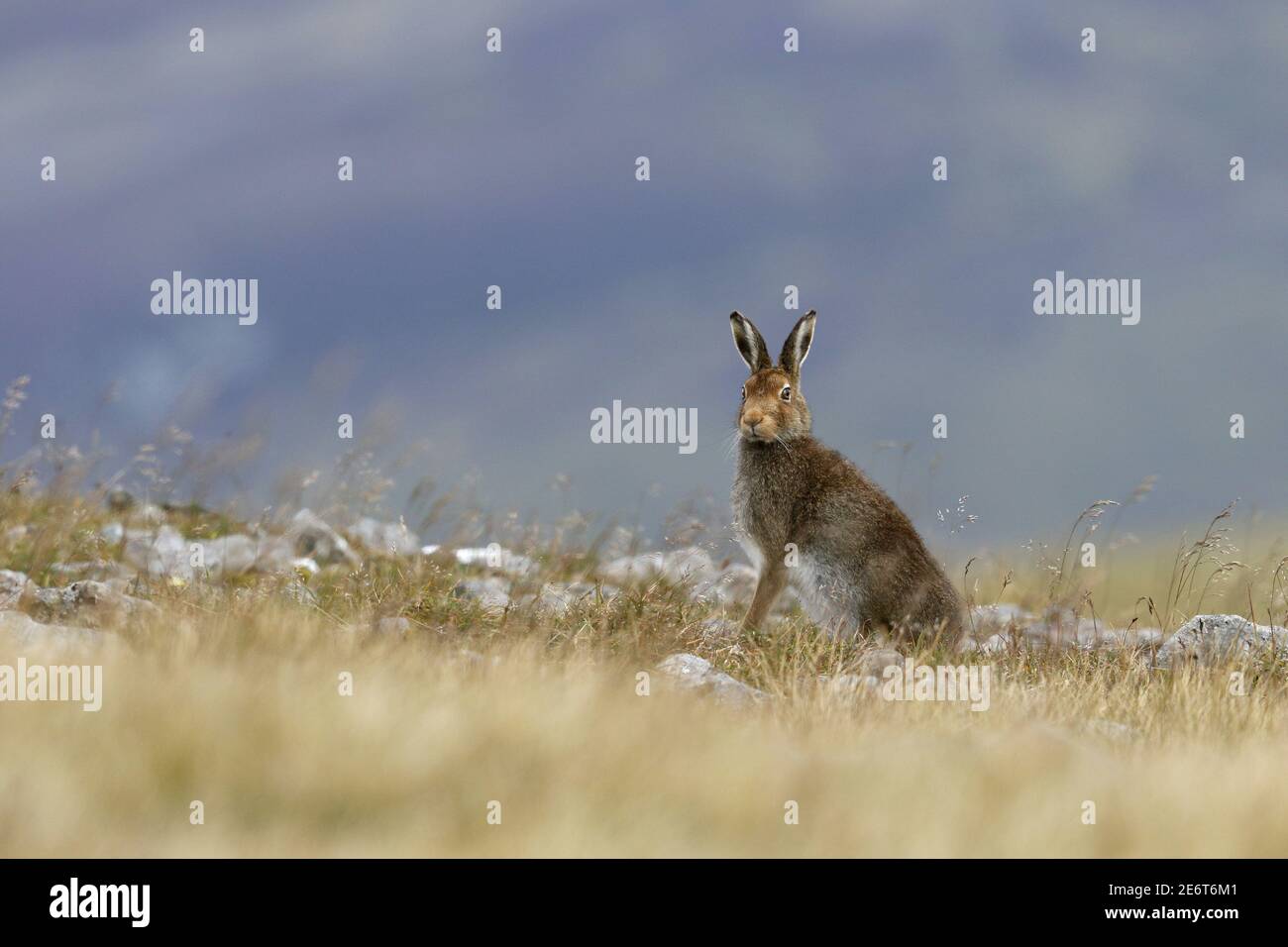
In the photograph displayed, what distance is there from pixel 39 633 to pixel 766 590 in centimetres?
536

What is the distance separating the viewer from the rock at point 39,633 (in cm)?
741

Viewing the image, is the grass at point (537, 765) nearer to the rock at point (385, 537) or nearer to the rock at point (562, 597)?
the rock at point (562, 597)

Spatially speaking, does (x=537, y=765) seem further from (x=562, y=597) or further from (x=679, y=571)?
(x=679, y=571)

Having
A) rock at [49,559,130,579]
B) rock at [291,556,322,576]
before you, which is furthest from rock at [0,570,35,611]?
rock at [291,556,322,576]

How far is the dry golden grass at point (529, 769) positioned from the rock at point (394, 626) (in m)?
0.72

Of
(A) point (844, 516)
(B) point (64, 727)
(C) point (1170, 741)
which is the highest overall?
(A) point (844, 516)

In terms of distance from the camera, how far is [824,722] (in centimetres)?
736

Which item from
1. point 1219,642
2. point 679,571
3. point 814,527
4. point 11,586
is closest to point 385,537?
point 679,571

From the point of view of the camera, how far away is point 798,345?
1096 cm

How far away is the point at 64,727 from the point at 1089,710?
646 centimetres

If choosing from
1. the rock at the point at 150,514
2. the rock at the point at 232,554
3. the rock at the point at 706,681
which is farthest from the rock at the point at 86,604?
the rock at the point at 706,681
